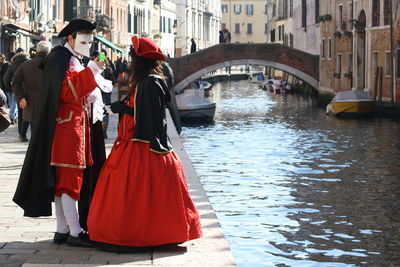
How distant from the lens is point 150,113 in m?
7.14

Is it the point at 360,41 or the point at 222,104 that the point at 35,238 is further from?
the point at 222,104

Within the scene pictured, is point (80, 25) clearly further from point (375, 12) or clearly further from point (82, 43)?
point (375, 12)

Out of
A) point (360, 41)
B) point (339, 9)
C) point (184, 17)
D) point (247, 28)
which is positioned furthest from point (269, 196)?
point (247, 28)

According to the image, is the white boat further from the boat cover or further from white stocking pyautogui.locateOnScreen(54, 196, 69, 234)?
white stocking pyautogui.locateOnScreen(54, 196, 69, 234)

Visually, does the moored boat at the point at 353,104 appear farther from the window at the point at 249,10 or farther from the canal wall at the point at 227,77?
the window at the point at 249,10

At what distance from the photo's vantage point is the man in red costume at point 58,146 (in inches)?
279

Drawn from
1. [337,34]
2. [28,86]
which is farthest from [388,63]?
[28,86]

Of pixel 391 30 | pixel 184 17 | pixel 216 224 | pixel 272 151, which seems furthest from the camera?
pixel 184 17

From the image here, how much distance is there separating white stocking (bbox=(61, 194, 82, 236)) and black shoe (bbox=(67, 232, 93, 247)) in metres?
0.03

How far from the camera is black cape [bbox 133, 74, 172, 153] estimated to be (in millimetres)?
7137

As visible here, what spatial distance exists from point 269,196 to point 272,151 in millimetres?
7175

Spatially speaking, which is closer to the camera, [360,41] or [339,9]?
[360,41]

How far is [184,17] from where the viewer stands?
269 feet

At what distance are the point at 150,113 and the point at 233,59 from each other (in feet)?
119
